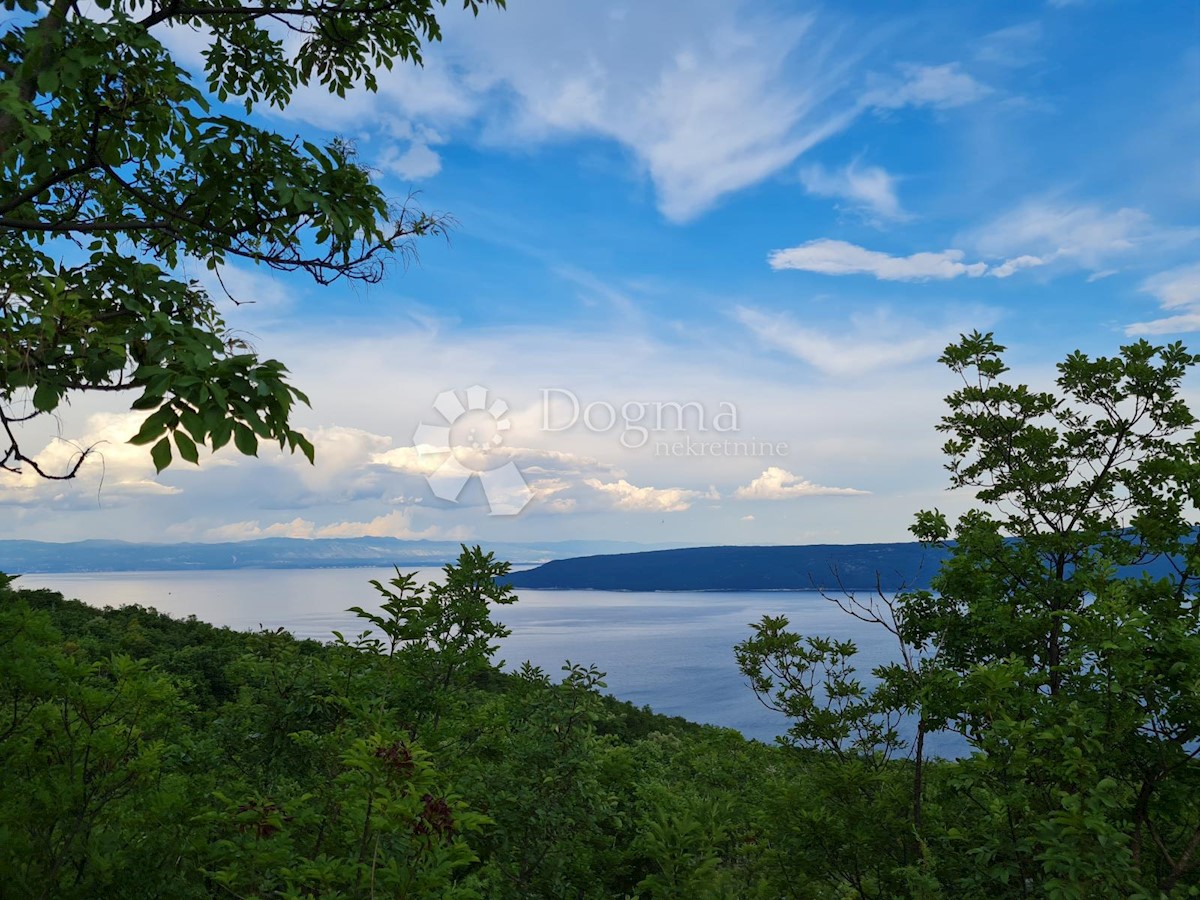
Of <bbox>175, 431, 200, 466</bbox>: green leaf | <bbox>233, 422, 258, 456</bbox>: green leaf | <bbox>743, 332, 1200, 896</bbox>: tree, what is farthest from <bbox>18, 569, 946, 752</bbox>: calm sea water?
<bbox>175, 431, 200, 466</bbox>: green leaf

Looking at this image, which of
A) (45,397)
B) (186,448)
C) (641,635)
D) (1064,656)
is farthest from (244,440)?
(641,635)

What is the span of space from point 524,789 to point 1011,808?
2923 mm

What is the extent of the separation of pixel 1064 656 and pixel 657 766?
4.74 meters

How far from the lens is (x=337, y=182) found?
475 cm

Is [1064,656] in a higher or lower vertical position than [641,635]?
higher

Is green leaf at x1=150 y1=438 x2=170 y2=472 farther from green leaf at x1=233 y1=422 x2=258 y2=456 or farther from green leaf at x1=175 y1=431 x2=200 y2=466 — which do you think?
green leaf at x1=233 y1=422 x2=258 y2=456

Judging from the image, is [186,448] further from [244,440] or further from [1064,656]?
[1064,656]

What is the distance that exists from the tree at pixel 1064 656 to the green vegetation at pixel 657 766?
27 mm

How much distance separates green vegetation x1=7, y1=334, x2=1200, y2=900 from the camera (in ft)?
11.4

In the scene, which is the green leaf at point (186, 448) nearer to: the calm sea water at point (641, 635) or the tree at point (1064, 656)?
the tree at point (1064, 656)

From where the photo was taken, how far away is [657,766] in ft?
27.6

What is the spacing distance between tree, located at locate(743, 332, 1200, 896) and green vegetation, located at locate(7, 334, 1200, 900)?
0.03 m

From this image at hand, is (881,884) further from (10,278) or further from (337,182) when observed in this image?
(10,278)

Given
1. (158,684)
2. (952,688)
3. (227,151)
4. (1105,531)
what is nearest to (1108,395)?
(1105,531)
